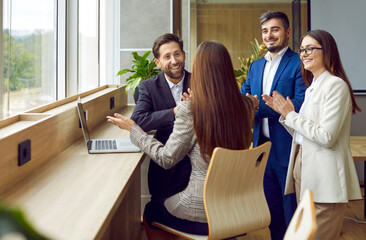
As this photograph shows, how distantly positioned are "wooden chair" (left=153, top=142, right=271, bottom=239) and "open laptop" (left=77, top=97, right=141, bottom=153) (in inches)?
19.9

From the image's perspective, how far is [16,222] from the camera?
22 cm

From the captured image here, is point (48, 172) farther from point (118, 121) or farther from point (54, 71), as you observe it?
point (54, 71)

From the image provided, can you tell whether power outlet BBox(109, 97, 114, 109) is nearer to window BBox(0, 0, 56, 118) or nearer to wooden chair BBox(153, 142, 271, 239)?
window BBox(0, 0, 56, 118)

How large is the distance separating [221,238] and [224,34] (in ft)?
11.6

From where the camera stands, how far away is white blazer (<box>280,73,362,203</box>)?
1909mm

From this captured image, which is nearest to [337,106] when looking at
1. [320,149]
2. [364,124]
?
[320,149]

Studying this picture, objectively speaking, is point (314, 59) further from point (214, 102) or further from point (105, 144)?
A: point (105, 144)

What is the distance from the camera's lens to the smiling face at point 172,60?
2.60 meters

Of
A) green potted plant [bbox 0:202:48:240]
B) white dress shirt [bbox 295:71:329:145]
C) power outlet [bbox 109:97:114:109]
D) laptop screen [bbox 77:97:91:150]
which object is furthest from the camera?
power outlet [bbox 109:97:114:109]

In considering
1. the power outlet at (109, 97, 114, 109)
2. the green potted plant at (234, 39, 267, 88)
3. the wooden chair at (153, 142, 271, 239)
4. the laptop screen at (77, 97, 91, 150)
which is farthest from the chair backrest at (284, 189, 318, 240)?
the green potted plant at (234, 39, 267, 88)

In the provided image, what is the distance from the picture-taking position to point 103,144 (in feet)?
7.48

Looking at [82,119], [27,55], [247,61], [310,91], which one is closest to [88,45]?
[27,55]

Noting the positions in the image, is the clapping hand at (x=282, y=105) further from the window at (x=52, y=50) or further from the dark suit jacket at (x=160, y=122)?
the window at (x=52, y=50)

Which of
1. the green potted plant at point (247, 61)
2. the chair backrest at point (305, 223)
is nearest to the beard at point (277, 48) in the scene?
the chair backrest at point (305, 223)
